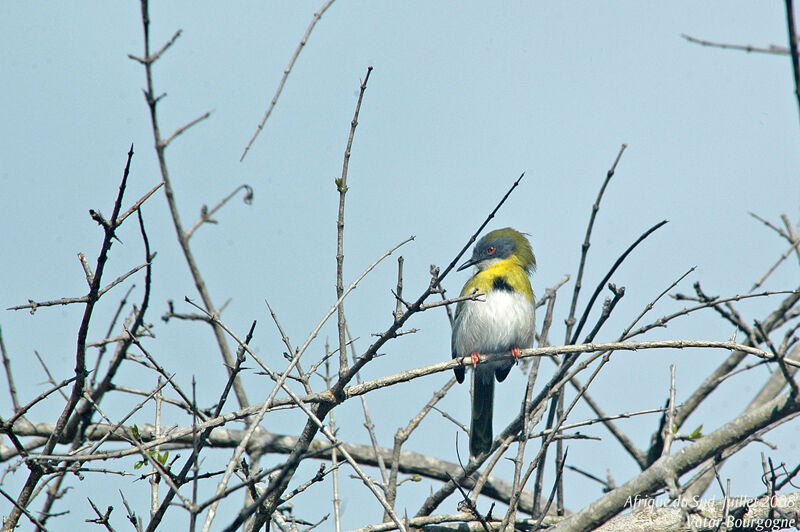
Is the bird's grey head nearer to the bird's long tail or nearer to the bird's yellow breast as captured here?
the bird's yellow breast

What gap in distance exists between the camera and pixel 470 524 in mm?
5492

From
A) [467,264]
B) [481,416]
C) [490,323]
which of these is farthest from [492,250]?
[481,416]

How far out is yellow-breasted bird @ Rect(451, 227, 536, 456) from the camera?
24.2 ft

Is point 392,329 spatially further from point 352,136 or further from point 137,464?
point 137,464

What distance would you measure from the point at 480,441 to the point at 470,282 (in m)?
1.71

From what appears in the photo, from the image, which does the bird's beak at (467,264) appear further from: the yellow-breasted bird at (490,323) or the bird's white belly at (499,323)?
the bird's white belly at (499,323)

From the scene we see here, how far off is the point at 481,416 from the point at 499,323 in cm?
105

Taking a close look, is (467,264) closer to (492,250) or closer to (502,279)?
(492,250)

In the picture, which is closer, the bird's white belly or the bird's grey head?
the bird's white belly

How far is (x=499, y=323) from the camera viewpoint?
24.1 feet

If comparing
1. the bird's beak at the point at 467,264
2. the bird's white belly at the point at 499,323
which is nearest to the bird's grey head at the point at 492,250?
the bird's beak at the point at 467,264

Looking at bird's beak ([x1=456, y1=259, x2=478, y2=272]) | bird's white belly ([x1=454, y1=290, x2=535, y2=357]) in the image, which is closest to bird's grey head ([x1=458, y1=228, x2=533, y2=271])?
bird's beak ([x1=456, y1=259, x2=478, y2=272])

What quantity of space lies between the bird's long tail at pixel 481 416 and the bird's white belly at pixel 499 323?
46 cm

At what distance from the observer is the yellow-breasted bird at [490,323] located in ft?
24.2
